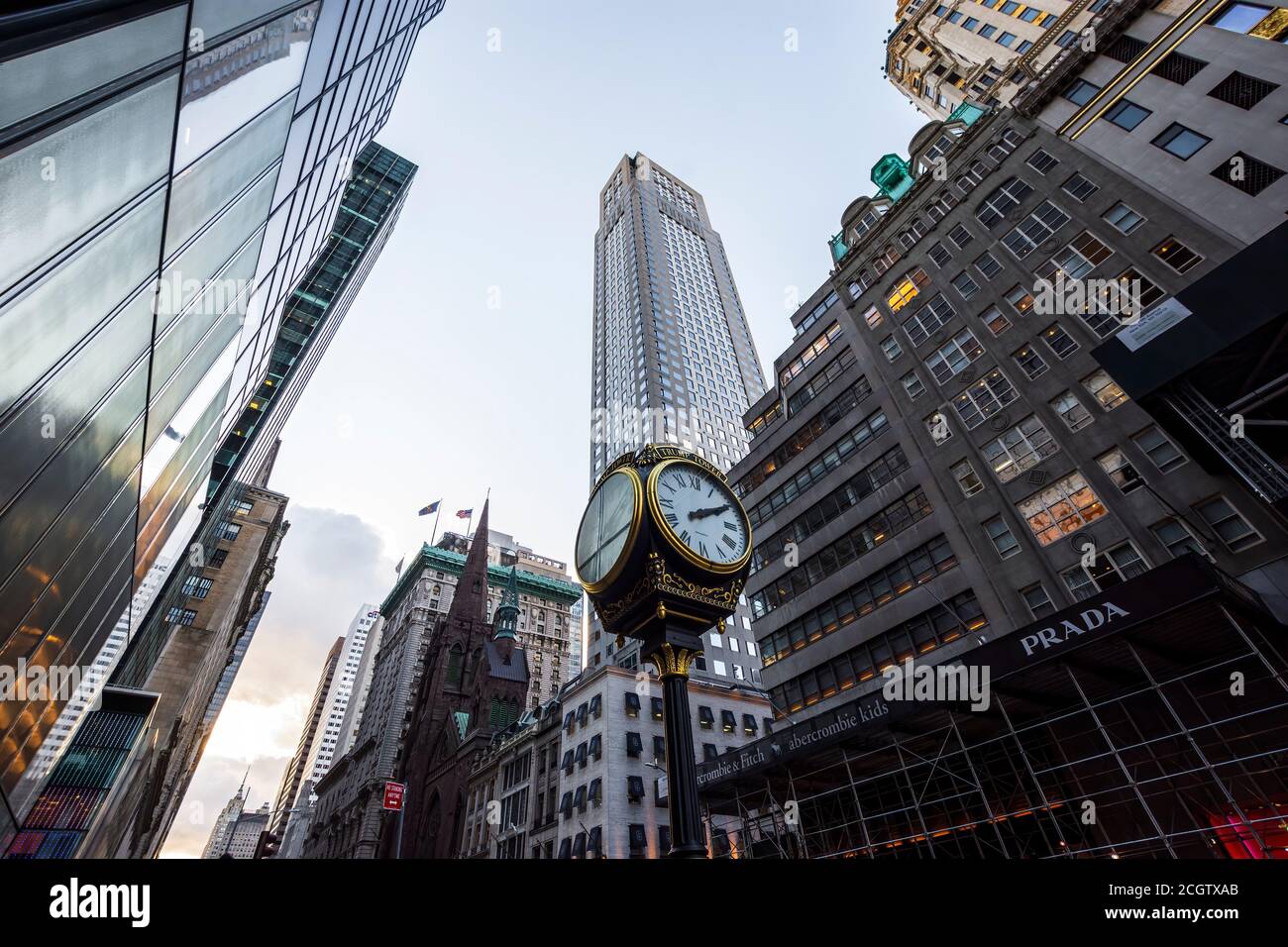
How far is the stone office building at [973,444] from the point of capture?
2277 centimetres

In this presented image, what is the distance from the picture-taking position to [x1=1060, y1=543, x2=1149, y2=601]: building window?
21672 mm

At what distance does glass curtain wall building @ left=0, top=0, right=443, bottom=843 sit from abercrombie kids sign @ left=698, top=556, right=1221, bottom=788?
20.5 metres

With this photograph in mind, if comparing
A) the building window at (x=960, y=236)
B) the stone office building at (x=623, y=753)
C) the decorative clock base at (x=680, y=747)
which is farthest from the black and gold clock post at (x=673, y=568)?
the stone office building at (x=623, y=753)

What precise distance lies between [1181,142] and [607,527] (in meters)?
33.4

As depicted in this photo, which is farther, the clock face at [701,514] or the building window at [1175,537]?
the building window at [1175,537]

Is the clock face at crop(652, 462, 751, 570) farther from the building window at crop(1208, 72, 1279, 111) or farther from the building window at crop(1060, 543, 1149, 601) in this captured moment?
the building window at crop(1208, 72, 1279, 111)

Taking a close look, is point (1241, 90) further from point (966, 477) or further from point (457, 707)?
point (457, 707)

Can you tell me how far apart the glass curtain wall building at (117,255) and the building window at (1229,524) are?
2774 centimetres

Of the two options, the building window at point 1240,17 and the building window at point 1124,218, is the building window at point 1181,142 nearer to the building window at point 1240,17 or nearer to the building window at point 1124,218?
the building window at point 1124,218

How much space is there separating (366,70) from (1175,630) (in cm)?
2986

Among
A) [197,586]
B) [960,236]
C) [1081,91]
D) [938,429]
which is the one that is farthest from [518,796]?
[1081,91]

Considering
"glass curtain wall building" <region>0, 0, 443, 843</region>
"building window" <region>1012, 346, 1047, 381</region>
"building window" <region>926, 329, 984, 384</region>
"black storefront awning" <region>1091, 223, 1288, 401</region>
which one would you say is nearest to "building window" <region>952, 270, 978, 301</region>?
"building window" <region>926, 329, 984, 384</region>
